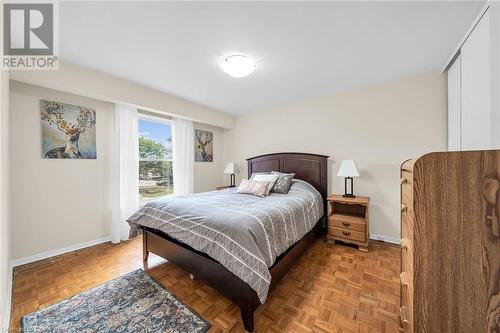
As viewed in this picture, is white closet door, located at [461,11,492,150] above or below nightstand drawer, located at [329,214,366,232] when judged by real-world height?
above

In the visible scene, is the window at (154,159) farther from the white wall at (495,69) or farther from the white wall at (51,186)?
the white wall at (495,69)

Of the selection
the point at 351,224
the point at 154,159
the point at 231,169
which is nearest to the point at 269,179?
the point at 351,224

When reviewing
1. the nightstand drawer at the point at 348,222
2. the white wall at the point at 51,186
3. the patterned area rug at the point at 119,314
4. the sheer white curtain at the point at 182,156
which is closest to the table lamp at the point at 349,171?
the nightstand drawer at the point at 348,222

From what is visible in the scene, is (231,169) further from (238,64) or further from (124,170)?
(238,64)

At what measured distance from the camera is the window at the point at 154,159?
3396 mm

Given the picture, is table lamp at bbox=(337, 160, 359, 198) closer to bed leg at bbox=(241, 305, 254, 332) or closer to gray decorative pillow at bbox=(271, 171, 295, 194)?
gray decorative pillow at bbox=(271, 171, 295, 194)

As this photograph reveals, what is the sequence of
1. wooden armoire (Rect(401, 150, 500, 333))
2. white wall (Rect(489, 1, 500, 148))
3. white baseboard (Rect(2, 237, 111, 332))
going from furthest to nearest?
1. white baseboard (Rect(2, 237, 111, 332))
2. white wall (Rect(489, 1, 500, 148))
3. wooden armoire (Rect(401, 150, 500, 333))

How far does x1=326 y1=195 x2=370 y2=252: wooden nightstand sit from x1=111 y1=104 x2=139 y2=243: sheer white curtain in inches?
125

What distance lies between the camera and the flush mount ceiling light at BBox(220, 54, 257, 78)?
2.03m

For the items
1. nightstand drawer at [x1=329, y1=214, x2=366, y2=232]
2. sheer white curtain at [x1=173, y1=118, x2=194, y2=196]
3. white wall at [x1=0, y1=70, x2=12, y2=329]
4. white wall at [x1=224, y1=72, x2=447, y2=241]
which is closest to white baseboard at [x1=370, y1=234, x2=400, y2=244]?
white wall at [x1=224, y1=72, x2=447, y2=241]

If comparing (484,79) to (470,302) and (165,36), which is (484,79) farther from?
(165,36)

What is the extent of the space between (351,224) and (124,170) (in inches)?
139

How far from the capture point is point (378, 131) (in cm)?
282

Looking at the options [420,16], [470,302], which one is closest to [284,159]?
[420,16]
